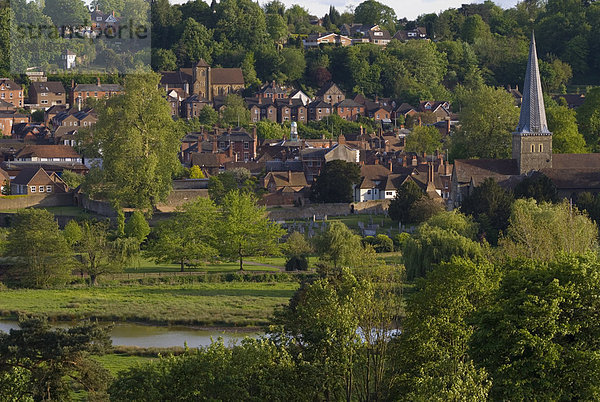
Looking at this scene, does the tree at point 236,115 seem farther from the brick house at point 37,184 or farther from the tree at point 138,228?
the tree at point 138,228

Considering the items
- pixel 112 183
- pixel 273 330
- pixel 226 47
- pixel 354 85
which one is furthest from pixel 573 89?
pixel 273 330

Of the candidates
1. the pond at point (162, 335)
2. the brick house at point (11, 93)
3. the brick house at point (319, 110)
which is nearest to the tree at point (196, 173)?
the brick house at point (319, 110)

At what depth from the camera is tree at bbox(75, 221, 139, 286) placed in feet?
153

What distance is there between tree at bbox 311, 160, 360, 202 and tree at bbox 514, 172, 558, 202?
1143 cm

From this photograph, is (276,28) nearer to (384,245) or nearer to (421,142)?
(421,142)

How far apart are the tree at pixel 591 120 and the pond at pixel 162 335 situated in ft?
135

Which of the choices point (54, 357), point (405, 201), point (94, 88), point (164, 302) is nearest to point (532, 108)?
point (405, 201)

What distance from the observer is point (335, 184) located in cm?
6419

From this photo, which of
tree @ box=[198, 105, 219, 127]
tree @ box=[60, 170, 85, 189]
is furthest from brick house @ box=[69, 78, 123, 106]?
tree @ box=[60, 170, 85, 189]

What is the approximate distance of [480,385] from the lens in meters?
20.5

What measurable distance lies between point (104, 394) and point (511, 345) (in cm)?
920

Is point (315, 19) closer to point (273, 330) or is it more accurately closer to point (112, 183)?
point (112, 183)

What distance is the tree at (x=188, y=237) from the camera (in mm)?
49375

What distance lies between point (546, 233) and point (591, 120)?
34212 mm
